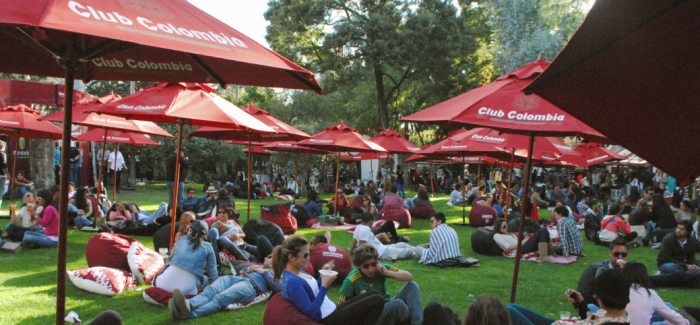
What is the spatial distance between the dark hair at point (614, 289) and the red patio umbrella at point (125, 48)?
2.84m

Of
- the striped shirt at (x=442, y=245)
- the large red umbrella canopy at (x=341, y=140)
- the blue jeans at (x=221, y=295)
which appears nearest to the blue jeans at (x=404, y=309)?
the blue jeans at (x=221, y=295)

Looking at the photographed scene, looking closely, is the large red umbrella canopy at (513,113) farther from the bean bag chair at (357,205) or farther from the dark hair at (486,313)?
the bean bag chair at (357,205)

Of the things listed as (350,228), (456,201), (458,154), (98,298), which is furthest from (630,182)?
(98,298)

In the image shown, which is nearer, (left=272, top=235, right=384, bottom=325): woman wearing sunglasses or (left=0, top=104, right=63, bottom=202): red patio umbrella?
(left=272, top=235, right=384, bottom=325): woman wearing sunglasses

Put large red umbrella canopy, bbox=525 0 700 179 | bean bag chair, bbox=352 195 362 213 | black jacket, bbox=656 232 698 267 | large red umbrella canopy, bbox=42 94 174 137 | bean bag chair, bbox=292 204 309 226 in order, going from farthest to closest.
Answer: bean bag chair, bbox=352 195 362 213 → bean bag chair, bbox=292 204 309 226 → large red umbrella canopy, bbox=42 94 174 137 → black jacket, bbox=656 232 698 267 → large red umbrella canopy, bbox=525 0 700 179

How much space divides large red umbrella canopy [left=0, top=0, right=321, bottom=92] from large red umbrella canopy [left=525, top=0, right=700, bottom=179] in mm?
1533

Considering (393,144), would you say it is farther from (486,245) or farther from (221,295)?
(221,295)

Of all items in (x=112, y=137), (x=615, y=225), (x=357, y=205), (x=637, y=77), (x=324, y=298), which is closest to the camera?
(x=637, y=77)

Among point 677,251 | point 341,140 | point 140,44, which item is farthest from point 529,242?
point 140,44

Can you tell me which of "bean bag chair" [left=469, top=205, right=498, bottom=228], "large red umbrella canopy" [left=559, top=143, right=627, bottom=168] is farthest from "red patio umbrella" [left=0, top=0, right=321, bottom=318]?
"large red umbrella canopy" [left=559, top=143, right=627, bottom=168]

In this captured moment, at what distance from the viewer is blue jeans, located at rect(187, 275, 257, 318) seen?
18.3ft

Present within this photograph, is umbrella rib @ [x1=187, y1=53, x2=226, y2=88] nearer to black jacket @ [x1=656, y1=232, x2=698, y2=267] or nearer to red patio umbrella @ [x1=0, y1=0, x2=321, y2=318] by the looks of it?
red patio umbrella @ [x1=0, y1=0, x2=321, y2=318]

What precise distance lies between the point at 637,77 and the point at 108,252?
6.83 meters

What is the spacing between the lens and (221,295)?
5.80 m
